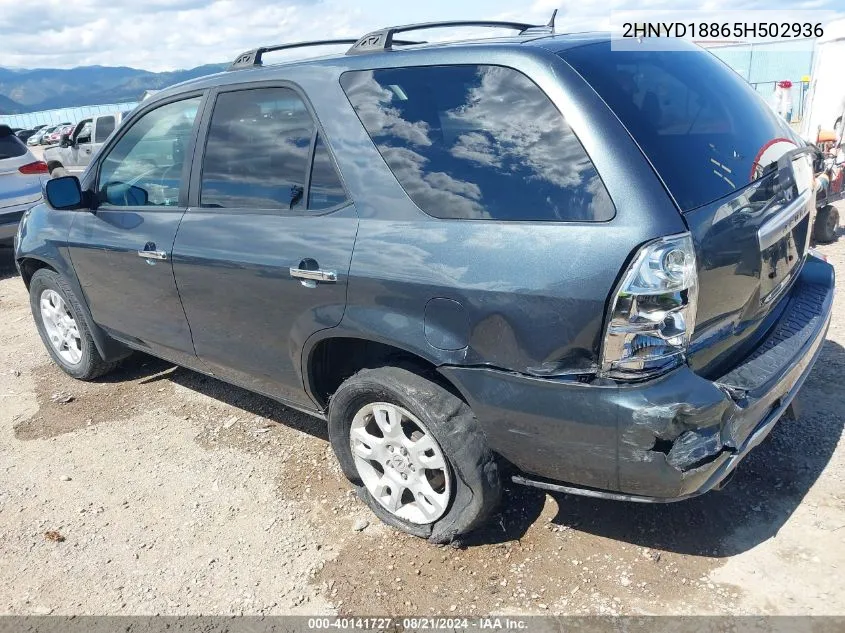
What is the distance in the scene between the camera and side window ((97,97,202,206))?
138 inches

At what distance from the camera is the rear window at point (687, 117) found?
2.22 m

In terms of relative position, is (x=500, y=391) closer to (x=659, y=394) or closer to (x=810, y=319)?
(x=659, y=394)

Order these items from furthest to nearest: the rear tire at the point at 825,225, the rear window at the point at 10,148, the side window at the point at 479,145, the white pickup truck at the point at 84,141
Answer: the white pickup truck at the point at 84,141
the rear window at the point at 10,148
the rear tire at the point at 825,225
the side window at the point at 479,145

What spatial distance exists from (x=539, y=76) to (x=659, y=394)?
3.74 ft

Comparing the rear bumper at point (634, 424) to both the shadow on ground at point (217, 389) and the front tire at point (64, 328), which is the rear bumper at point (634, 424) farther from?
the front tire at point (64, 328)

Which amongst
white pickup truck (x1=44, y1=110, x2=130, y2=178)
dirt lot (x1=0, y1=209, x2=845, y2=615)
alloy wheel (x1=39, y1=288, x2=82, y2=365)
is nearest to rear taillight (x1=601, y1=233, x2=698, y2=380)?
dirt lot (x1=0, y1=209, x2=845, y2=615)

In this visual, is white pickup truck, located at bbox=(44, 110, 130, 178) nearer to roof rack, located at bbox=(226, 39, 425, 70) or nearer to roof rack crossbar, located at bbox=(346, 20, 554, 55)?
roof rack, located at bbox=(226, 39, 425, 70)

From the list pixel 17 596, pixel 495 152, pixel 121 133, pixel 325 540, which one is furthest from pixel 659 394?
pixel 121 133

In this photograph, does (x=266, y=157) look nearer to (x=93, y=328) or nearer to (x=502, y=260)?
(x=502, y=260)

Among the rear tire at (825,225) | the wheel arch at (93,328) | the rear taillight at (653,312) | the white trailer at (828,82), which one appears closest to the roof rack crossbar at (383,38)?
the rear taillight at (653,312)

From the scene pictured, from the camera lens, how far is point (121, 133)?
12.9 ft

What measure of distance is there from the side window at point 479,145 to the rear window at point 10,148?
24.5 feet

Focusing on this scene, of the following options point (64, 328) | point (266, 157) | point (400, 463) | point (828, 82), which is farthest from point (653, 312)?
point (828, 82)

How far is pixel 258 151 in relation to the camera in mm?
3094
